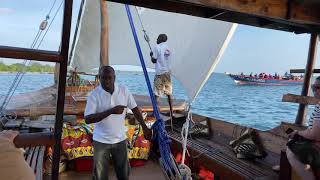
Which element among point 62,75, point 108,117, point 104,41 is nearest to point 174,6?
point 108,117

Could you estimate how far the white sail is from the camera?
6453 mm

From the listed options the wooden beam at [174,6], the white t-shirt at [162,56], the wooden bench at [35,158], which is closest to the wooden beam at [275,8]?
the wooden beam at [174,6]

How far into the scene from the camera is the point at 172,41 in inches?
305

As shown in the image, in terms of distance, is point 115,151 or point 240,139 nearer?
point 115,151

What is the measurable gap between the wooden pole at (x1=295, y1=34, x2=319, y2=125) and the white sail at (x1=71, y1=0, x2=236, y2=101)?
180 cm

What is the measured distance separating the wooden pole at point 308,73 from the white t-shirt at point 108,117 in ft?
8.52

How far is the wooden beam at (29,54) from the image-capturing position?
119 cm

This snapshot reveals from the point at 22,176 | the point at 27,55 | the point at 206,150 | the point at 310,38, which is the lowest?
the point at 206,150

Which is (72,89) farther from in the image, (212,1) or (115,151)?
(212,1)

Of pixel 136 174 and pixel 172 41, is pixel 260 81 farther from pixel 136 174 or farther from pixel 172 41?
pixel 136 174

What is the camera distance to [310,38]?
445 cm

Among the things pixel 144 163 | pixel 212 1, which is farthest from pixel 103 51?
pixel 212 1

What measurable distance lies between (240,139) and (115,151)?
2228 mm

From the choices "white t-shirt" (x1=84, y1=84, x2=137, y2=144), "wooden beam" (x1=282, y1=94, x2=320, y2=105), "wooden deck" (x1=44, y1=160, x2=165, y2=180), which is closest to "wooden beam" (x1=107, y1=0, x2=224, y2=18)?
"white t-shirt" (x1=84, y1=84, x2=137, y2=144)
